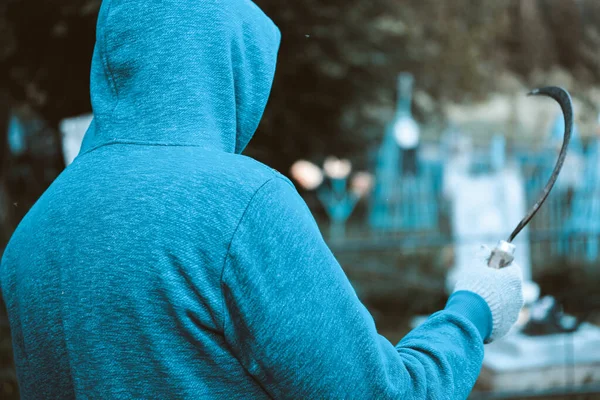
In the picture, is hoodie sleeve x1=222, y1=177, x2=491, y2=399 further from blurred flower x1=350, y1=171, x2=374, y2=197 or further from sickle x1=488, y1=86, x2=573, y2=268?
blurred flower x1=350, y1=171, x2=374, y2=197

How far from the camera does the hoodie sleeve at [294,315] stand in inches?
29.3

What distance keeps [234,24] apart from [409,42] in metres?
5.40

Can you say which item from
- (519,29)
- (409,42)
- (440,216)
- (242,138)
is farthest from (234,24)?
(519,29)

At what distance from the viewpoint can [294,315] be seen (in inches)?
29.6

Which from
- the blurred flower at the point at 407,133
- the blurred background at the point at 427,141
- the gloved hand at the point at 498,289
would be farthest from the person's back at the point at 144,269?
the blurred flower at the point at 407,133

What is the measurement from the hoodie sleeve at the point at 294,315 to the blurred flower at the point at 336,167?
5.11 metres

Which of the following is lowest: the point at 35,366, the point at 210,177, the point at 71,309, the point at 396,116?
the point at 396,116

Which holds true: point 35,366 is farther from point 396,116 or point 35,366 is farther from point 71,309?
point 396,116

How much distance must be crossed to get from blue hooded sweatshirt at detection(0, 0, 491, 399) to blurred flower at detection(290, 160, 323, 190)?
12.7ft

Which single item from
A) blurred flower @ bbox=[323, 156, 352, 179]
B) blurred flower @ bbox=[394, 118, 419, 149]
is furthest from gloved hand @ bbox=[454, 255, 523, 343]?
blurred flower @ bbox=[394, 118, 419, 149]

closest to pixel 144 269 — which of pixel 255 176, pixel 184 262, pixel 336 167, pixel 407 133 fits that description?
pixel 184 262

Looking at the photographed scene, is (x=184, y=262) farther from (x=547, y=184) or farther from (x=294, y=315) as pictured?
(x=547, y=184)

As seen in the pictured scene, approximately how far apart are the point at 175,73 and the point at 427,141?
5894mm

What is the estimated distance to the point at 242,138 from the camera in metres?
0.93
